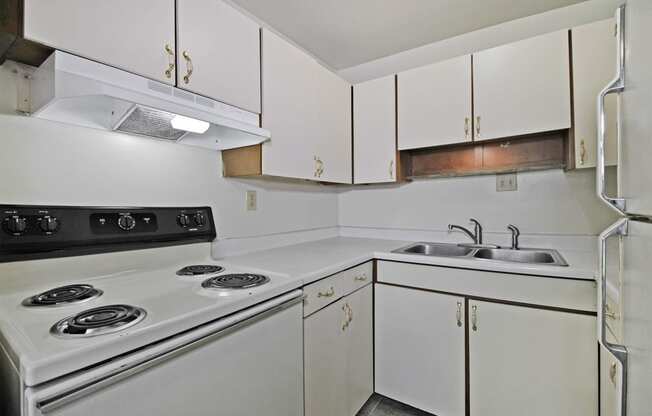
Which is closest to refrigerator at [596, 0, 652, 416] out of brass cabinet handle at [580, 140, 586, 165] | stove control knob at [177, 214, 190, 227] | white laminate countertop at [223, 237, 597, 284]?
white laminate countertop at [223, 237, 597, 284]

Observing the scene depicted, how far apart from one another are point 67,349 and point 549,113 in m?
2.16

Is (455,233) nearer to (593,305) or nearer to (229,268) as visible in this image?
(593,305)

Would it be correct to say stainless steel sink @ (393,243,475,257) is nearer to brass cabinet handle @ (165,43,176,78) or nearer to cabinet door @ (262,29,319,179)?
cabinet door @ (262,29,319,179)

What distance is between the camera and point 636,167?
579mm

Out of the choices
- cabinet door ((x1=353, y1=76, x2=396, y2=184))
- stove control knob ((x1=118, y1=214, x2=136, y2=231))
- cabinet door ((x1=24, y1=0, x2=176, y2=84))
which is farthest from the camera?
cabinet door ((x1=353, y1=76, x2=396, y2=184))

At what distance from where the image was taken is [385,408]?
1.77 meters

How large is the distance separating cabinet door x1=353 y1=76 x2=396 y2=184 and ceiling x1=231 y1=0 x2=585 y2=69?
0.34m

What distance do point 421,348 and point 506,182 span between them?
1.21 metres

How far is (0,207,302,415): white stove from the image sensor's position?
23.1 inches

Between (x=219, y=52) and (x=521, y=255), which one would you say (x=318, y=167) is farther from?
(x=521, y=255)

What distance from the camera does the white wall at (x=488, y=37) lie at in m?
1.80

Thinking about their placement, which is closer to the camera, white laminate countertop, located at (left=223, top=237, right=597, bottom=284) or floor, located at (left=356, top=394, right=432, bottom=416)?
white laminate countertop, located at (left=223, top=237, right=597, bottom=284)

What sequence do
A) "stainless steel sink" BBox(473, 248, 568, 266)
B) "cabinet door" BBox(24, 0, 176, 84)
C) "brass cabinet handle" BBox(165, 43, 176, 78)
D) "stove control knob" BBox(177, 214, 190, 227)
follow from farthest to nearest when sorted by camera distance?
1. "stainless steel sink" BBox(473, 248, 568, 266)
2. "stove control knob" BBox(177, 214, 190, 227)
3. "brass cabinet handle" BBox(165, 43, 176, 78)
4. "cabinet door" BBox(24, 0, 176, 84)

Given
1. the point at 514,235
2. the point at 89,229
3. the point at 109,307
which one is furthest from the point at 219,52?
the point at 514,235
